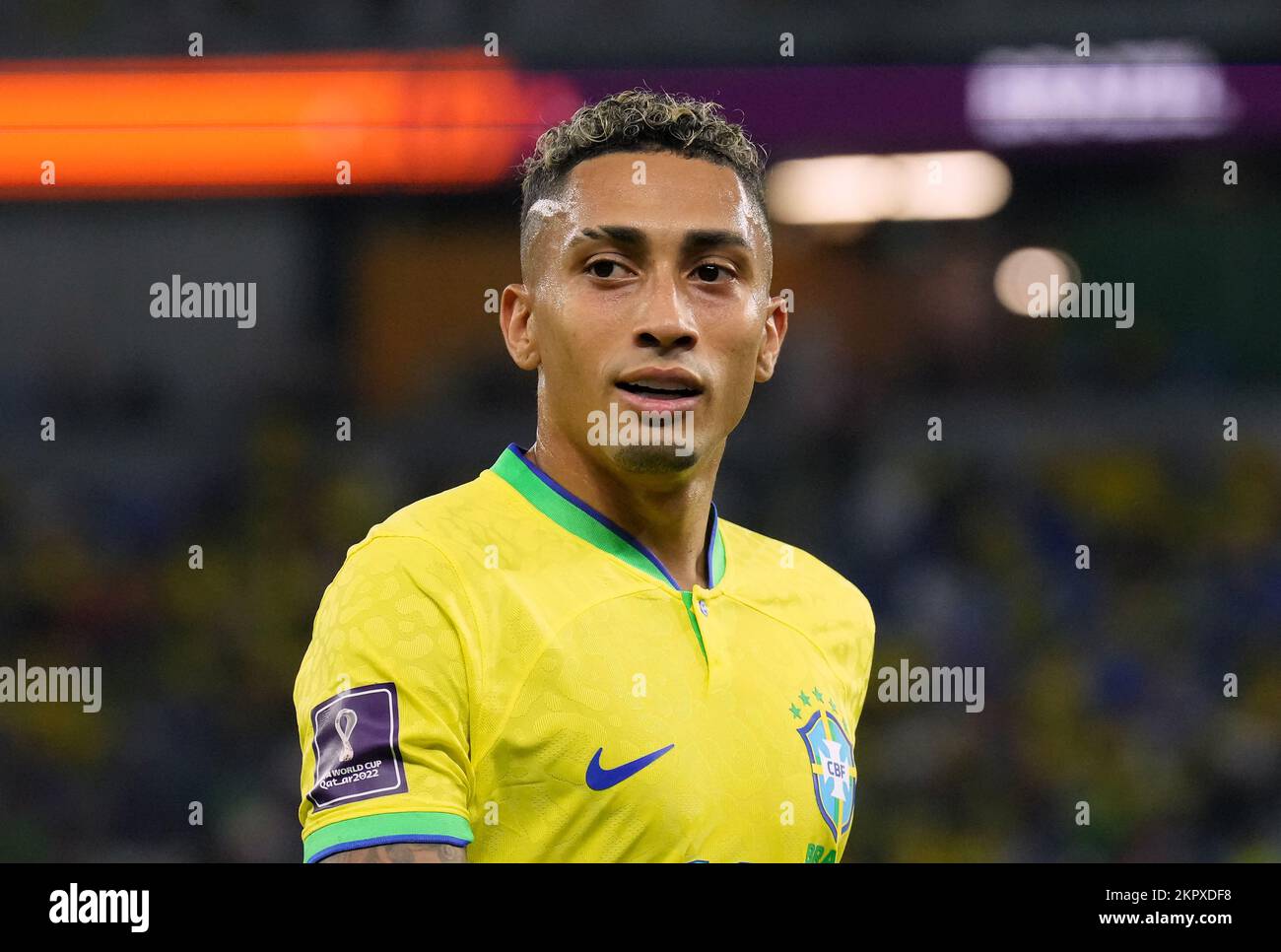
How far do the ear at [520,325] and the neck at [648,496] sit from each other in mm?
153

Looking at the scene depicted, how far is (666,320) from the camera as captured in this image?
2.29m

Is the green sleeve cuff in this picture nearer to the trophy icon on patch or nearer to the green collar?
the trophy icon on patch

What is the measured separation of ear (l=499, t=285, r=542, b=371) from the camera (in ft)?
8.18

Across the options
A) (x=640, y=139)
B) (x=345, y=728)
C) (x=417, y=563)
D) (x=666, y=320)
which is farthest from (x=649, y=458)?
(x=345, y=728)

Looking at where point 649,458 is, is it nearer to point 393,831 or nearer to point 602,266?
point 602,266

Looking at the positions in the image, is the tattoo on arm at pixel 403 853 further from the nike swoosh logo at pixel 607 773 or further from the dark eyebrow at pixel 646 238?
the dark eyebrow at pixel 646 238

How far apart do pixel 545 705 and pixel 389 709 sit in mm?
255

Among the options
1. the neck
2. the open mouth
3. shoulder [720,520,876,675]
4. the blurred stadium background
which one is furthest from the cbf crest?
the blurred stadium background

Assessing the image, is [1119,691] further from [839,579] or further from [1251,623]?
A: [839,579]

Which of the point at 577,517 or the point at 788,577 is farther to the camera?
the point at 788,577

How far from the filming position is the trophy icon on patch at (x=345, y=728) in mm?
1949

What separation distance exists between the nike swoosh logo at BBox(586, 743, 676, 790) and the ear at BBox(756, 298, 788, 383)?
813 millimetres

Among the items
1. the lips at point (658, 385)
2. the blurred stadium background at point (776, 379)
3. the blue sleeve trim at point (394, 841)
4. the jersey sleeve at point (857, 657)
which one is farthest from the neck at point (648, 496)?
the blurred stadium background at point (776, 379)
